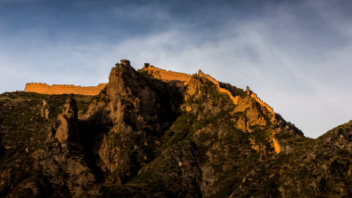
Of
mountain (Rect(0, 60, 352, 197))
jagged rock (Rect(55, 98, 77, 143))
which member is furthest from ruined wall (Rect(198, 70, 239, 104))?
jagged rock (Rect(55, 98, 77, 143))

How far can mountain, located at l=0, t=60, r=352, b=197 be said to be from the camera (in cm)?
7200

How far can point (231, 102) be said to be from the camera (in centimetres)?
9712

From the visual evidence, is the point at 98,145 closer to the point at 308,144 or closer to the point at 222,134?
the point at 222,134

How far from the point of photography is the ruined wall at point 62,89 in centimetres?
12656

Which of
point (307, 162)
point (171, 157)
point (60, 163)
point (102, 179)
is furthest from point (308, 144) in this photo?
point (60, 163)

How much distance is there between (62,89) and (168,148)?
48979mm

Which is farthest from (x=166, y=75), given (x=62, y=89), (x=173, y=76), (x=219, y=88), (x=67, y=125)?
(x=67, y=125)

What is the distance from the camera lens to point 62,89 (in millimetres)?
131625

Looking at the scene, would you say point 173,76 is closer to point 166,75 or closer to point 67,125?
point 166,75

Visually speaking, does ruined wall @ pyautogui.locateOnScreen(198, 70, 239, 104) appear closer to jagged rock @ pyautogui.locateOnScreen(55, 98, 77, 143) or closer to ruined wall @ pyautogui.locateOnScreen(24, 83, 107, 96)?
ruined wall @ pyautogui.locateOnScreen(24, 83, 107, 96)

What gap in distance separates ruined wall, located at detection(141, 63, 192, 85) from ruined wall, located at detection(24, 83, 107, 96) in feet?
32.4

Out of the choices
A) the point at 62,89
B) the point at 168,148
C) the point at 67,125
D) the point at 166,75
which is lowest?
the point at 168,148

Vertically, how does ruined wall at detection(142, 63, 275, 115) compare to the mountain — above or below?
above

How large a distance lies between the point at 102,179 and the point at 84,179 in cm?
259
